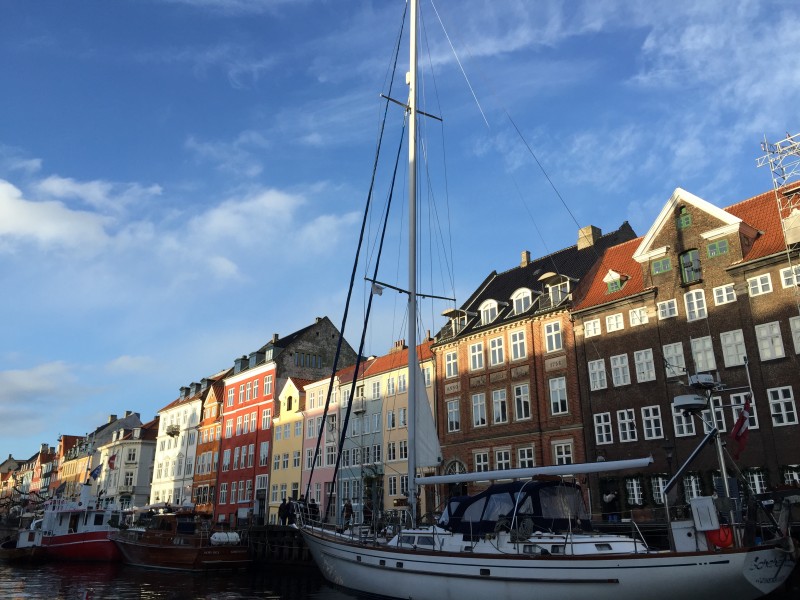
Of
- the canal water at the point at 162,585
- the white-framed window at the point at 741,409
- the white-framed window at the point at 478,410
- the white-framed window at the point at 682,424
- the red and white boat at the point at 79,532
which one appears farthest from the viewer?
the red and white boat at the point at 79,532

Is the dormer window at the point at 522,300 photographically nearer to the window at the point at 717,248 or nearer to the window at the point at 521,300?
the window at the point at 521,300

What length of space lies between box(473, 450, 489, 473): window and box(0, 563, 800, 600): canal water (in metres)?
11.9

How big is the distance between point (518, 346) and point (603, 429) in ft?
25.9

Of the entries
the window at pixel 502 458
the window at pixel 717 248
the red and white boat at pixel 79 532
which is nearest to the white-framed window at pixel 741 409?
the window at pixel 717 248

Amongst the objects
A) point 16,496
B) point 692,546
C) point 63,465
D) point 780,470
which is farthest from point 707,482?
point 16,496

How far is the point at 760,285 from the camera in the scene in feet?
102

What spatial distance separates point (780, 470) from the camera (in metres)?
28.5

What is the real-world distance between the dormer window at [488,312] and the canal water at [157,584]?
1885cm

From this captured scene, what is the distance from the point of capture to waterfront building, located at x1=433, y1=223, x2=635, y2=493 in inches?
1515

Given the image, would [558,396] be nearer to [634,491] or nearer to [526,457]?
[526,457]

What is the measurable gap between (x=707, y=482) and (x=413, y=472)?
16.9 metres

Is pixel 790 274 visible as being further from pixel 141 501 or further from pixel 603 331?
pixel 141 501

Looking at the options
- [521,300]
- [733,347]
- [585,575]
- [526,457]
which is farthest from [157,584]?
[733,347]

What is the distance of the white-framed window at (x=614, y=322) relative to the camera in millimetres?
36484
